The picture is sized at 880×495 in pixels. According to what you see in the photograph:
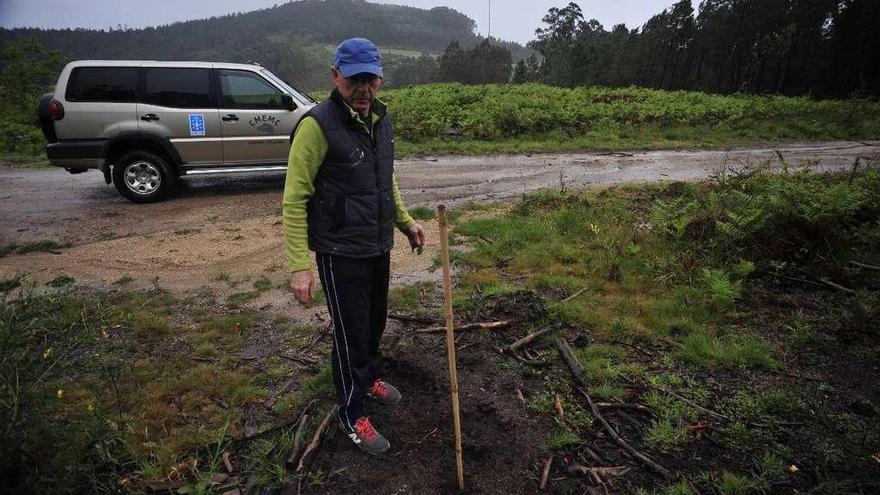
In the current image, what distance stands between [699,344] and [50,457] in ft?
14.9

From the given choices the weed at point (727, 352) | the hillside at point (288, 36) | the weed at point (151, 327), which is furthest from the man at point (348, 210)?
the hillside at point (288, 36)

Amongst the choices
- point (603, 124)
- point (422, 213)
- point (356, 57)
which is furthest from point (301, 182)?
point (603, 124)

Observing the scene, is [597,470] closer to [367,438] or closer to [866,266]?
[367,438]

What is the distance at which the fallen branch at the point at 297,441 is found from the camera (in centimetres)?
289

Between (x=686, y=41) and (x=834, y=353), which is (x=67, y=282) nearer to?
(x=834, y=353)

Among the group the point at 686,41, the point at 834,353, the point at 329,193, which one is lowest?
the point at 834,353

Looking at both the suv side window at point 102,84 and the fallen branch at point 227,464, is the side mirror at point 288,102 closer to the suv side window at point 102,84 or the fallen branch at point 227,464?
the suv side window at point 102,84

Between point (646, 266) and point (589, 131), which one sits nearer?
point (646, 266)

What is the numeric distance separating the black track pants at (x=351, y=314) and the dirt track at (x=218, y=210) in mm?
2376

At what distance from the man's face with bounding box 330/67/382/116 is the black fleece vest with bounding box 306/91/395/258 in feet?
0.18

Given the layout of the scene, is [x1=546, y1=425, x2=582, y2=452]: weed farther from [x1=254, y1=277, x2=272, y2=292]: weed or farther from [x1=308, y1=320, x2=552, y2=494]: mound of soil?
[x1=254, y1=277, x2=272, y2=292]: weed

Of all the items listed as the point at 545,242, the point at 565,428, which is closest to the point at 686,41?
the point at 545,242

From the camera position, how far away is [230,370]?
395cm

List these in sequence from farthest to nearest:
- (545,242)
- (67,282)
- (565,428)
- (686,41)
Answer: (686,41) → (545,242) → (67,282) → (565,428)
